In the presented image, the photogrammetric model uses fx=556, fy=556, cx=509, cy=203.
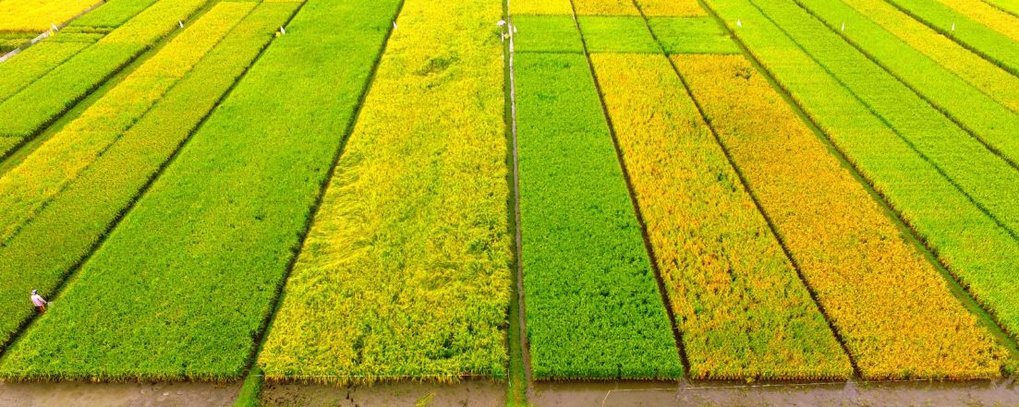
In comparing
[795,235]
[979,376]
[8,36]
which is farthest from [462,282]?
[8,36]

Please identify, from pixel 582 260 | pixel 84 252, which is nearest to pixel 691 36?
pixel 582 260

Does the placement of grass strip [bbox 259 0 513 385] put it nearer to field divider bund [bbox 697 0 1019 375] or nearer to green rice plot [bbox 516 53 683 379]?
green rice plot [bbox 516 53 683 379]

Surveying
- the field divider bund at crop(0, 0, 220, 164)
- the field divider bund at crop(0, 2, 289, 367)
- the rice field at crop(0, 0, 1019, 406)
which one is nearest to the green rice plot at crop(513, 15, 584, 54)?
the rice field at crop(0, 0, 1019, 406)

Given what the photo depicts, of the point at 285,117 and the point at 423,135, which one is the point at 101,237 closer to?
the point at 285,117

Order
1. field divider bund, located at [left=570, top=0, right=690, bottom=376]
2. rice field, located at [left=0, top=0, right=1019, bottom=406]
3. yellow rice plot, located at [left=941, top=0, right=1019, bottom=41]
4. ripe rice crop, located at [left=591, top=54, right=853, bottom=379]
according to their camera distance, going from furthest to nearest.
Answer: yellow rice plot, located at [left=941, top=0, right=1019, bottom=41], field divider bund, located at [left=570, top=0, right=690, bottom=376], rice field, located at [left=0, top=0, right=1019, bottom=406], ripe rice crop, located at [left=591, top=54, right=853, bottom=379]

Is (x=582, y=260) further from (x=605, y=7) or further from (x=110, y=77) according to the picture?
(x=110, y=77)

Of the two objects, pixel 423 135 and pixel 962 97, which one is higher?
pixel 423 135
